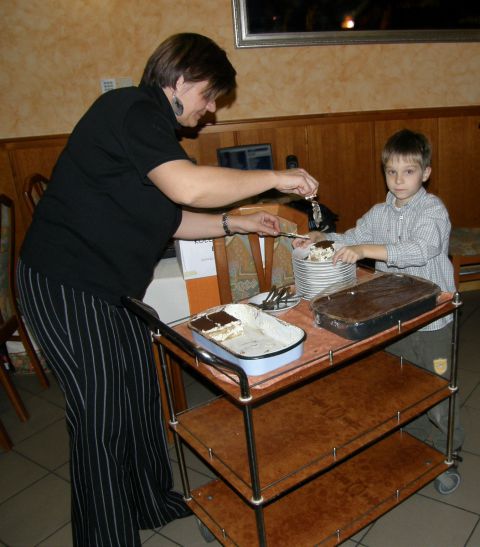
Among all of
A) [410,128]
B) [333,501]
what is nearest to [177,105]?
[333,501]

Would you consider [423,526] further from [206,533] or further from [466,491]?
[206,533]

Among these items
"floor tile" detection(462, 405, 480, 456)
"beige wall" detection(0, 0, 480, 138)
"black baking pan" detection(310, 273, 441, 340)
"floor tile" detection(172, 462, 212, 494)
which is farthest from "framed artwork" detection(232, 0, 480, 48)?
"floor tile" detection(172, 462, 212, 494)

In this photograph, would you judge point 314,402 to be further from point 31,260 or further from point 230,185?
point 31,260

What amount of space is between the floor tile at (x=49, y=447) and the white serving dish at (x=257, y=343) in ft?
4.11

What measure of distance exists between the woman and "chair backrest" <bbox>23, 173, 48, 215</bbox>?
4.53ft

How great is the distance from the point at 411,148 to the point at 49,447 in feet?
6.40

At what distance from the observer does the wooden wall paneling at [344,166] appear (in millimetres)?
3445

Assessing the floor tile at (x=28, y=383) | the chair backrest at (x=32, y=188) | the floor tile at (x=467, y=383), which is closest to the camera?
the floor tile at (x=467, y=383)

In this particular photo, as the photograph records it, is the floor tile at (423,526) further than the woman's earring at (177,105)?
Yes

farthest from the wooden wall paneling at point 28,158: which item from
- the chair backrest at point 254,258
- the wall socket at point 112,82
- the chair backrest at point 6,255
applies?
the chair backrest at point 254,258

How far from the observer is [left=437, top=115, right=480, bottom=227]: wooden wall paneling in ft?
11.6

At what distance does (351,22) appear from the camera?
129 inches

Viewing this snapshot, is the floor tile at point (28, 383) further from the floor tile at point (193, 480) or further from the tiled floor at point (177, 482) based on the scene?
the floor tile at point (193, 480)

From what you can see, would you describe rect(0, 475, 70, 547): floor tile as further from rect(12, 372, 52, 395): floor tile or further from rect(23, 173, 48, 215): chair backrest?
rect(23, 173, 48, 215): chair backrest
